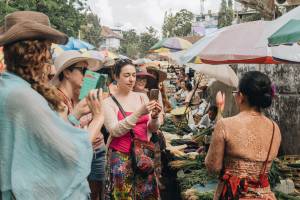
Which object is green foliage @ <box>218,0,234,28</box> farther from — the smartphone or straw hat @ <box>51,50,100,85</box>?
straw hat @ <box>51,50,100,85</box>

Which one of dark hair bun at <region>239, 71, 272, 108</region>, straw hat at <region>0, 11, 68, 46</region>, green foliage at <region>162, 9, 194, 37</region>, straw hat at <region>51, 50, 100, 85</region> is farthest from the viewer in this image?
green foliage at <region>162, 9, 194, 37</region>

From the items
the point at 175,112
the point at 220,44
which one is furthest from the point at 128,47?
the point at 220,44

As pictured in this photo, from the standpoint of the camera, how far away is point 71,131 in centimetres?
194

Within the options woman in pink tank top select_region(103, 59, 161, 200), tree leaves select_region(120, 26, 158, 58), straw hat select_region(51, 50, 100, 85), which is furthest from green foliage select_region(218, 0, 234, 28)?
straw hat select_region(51, 50, 100, 85)

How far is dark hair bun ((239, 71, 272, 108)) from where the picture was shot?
2979 mm

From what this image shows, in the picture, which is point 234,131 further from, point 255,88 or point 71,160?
point 71,160

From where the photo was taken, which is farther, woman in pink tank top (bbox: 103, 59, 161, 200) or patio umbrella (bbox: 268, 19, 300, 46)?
woman in pink tank top (bbox: 103, 59, 161, 200)

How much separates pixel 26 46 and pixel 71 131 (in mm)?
432

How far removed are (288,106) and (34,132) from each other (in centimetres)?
551

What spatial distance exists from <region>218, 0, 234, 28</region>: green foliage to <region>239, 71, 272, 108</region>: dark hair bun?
1865 inches

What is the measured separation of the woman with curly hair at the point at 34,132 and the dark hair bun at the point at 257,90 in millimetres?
1413

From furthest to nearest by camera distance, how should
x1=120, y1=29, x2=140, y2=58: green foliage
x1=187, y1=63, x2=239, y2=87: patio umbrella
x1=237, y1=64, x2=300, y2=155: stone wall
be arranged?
x1=120, y1=29, x2=140, y2=58: green foliage → x1=187, y1=63, x2=239, y2=87: patio umbrella → x1=237, y1=64, x2=300, y2=155: stone wall

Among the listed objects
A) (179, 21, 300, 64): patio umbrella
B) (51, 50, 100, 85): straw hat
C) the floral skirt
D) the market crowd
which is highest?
(179, 21, 300, 64): patio umbrella

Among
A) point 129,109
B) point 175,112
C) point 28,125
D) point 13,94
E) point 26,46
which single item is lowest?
point 175,112
